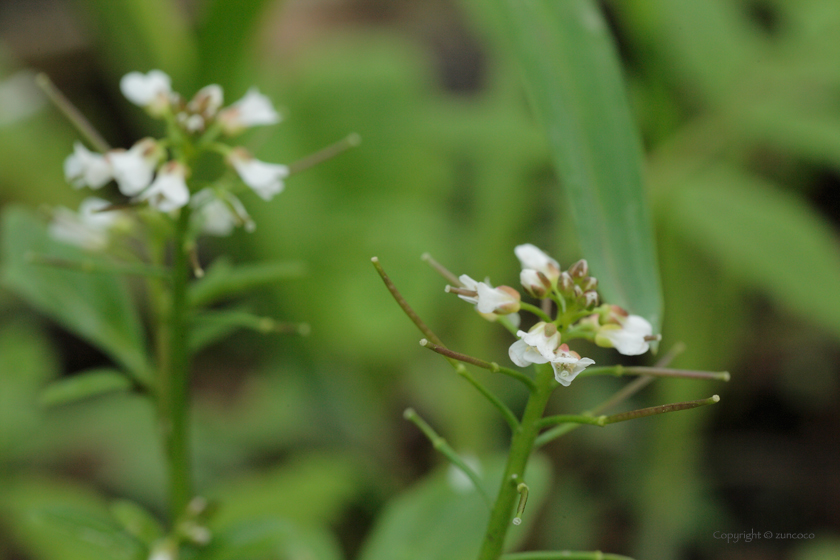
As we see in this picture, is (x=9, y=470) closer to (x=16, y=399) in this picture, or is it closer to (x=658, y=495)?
(x=16, y=399)

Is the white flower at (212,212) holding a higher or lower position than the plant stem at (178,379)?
higher

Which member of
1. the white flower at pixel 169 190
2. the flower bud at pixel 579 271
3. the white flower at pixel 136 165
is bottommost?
the flower bud at pixel 579 271

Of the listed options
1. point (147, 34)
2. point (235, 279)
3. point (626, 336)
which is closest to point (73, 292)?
A: point (235, 279)

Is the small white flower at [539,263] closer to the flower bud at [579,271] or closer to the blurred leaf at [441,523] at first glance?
the flower bud at [579,271]

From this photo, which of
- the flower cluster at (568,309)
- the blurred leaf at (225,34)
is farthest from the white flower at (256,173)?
the blurred leaf at (225,34)

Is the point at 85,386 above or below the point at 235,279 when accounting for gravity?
below

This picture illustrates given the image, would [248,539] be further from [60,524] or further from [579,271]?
[579,271]

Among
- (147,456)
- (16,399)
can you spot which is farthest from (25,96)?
(147,456)
